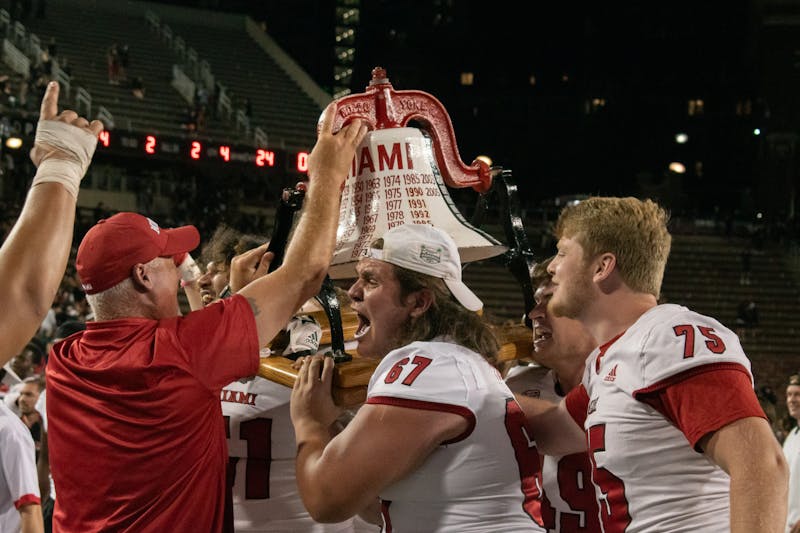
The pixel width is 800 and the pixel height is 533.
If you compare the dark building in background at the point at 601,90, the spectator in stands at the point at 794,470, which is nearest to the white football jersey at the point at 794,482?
the spectator in stands at the point at 794,470

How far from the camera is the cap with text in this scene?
8.23 feet

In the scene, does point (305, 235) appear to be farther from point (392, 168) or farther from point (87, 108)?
point (87, 108)

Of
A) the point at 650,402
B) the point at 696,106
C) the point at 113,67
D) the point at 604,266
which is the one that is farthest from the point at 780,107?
the point at 650,402

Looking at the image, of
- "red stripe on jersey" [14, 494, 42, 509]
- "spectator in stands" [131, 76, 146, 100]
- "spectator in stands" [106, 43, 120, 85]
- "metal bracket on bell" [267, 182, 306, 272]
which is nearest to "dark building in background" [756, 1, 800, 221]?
"spectator in stands" [131, 76, 146, 100]

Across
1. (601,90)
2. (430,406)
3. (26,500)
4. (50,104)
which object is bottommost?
(26,500)

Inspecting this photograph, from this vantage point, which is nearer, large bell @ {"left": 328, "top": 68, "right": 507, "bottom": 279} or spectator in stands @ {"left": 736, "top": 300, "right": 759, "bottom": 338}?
large bell @ {"left": 328, "top": 68, "right": 507, "bottom": 279}

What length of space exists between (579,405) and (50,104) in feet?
5.11

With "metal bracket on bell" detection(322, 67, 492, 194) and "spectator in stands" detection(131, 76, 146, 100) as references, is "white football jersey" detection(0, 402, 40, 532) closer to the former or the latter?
"metal bracket on bell" detection(322, 67, 492, 194)

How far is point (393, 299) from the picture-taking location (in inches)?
99.9

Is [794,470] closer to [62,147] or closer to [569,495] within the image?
[569,495]

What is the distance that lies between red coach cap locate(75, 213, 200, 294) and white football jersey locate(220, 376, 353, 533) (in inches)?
27.8

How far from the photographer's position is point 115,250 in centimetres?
263

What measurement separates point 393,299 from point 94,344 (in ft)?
2.66

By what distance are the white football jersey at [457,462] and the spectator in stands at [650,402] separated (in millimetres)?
268
